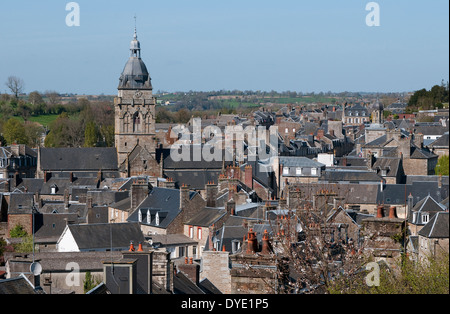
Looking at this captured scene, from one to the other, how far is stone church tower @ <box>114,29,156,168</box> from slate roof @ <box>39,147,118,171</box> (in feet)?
3.29

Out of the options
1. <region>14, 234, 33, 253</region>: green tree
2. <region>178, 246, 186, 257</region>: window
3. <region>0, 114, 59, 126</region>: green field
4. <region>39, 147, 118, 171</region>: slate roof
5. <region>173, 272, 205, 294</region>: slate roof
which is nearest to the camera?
<region>173, 272, 205, 294</region>: slate roof

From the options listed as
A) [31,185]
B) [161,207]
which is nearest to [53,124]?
[31,185]

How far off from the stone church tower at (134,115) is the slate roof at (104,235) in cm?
3835

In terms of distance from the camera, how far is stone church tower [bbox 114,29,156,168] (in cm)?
8306

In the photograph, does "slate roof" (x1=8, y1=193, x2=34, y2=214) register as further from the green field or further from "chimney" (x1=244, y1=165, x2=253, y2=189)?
the green field

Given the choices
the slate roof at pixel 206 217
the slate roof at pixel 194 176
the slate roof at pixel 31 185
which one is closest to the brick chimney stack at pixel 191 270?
the slate roof at pixel 206 217

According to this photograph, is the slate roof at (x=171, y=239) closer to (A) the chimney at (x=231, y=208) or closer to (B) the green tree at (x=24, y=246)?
(A) the chimney at (x=231, y=208)

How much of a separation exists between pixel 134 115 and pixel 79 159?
6.38 meters

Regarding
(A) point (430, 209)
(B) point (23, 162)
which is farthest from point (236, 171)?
(B) point (23, 162)

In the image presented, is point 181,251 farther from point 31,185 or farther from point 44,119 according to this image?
point 44,119

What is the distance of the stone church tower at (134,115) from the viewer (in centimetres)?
8306

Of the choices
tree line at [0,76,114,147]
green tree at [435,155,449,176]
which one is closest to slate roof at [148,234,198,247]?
green tree at [435,155,449,176]

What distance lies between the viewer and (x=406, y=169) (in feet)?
228

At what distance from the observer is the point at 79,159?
273ft
